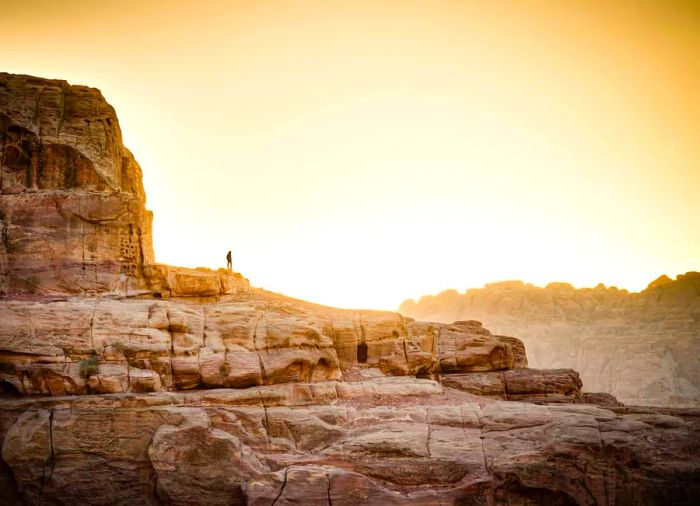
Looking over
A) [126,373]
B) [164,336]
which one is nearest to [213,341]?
[164,336]

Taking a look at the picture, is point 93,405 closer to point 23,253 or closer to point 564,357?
point 23,253

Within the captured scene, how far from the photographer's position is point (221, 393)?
21.1 meters

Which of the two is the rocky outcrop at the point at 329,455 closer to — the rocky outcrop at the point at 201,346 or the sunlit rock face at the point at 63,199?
the rocky outcrop at the point at 201,346

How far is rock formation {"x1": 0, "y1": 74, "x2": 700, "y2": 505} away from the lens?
17875 mm

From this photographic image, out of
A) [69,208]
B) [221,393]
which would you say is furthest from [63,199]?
[221,393]

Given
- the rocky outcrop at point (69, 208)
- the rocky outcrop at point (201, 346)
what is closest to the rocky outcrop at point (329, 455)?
the rocky outcrop at point (201, 346)

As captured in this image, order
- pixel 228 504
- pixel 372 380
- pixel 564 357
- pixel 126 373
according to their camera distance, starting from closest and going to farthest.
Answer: pixel 228 504 → pixel 126 373 → pixel 372 380 → pixel 564 357

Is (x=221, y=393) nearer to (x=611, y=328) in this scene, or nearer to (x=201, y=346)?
(x=201, y=346)

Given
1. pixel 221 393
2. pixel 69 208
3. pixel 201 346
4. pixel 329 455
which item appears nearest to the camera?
pixel 329 455

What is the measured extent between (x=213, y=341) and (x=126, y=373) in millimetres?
3670

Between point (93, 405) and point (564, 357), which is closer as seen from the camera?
point (93, 405)

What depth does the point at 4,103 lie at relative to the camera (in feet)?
87.4

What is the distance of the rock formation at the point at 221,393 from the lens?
17.9 meters

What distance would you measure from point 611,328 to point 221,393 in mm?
81038
